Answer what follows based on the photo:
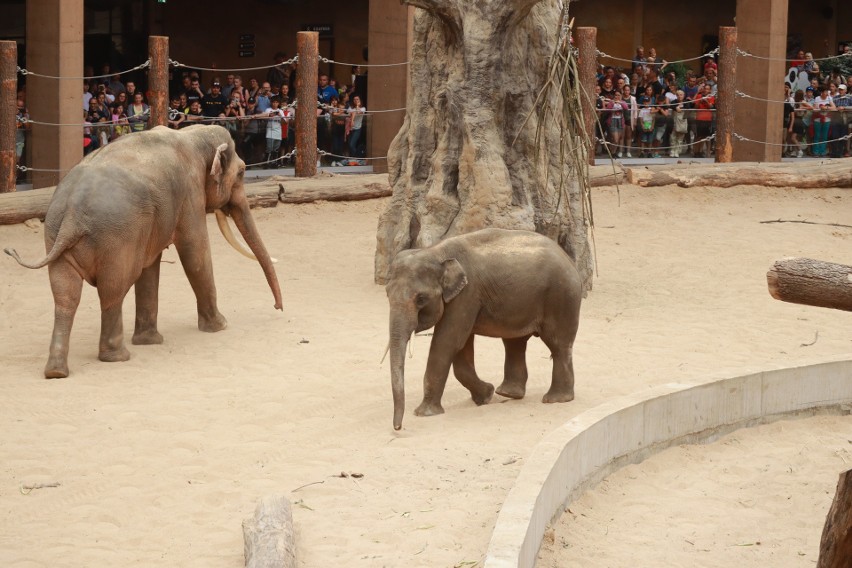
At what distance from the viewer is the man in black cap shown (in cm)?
1705

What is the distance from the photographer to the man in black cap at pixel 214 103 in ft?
55.9

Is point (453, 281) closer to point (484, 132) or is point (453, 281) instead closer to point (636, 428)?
point (636, 428)

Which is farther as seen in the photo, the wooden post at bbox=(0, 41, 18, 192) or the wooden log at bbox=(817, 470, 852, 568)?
the wooden post at bbox=(0, 41, 18, 192)

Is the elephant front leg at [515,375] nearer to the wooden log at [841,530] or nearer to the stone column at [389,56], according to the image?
the wooden log at [841,530]

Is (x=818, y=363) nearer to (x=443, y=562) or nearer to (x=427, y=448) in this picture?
(x=427, y=448)

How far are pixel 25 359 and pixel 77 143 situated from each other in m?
6.35

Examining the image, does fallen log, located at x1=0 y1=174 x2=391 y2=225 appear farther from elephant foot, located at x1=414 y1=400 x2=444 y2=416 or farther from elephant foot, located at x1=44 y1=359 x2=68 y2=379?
elephant foot, located at x1=414 y1=400 x2=444 y2=416

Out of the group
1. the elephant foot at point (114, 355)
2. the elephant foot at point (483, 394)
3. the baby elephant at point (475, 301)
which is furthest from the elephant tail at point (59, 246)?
the elephant foot at point (483, 394)

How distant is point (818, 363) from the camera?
31.2 feet

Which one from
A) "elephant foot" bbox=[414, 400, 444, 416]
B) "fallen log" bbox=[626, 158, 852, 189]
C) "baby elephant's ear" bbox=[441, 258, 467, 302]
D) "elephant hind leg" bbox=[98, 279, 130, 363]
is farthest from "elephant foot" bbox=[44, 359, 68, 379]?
"fallen log" bbox=[626, 158, 852, 189]

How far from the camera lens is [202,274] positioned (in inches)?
429

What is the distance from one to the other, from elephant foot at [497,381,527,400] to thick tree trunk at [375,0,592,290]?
3.53 metres

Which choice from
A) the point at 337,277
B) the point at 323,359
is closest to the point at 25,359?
the point at 323,359

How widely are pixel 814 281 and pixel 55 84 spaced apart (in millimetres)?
12888
